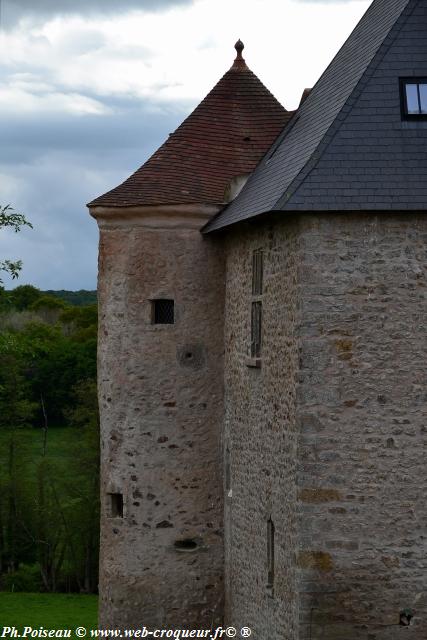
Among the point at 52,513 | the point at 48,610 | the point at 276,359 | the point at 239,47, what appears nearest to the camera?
the point at 276,359

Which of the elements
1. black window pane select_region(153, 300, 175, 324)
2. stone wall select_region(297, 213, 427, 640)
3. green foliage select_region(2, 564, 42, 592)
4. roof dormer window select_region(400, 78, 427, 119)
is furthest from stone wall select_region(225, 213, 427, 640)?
green foliage select_region(2, 564, 42, 592)

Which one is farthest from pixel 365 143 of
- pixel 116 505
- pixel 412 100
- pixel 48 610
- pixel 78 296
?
pixel 78 296

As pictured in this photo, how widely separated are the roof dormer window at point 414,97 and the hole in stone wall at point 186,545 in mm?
7121

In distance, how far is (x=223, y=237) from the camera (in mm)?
17938

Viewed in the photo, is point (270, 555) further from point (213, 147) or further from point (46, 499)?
point (46, 499)

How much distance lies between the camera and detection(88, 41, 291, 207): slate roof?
17828mm

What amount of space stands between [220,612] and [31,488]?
25323 mm

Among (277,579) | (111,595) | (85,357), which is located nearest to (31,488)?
(85,357)

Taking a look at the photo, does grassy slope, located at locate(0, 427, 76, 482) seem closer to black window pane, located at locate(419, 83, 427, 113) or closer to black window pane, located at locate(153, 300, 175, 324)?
black window pane, located at locate(153, 300, 175, 324)

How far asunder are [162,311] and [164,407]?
57.0 inches

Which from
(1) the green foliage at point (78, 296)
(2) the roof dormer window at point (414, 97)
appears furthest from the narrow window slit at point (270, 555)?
(1) the green foliage at point (78, 296)

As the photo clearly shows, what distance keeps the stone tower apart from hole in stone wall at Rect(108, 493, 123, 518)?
0.05 feet

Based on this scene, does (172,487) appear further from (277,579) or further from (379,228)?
(379,228)

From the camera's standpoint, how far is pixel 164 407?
1769 cm
